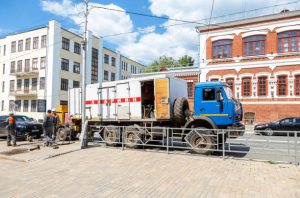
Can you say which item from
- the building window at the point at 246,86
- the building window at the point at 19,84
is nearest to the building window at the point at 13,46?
the building window at the point at 19,84

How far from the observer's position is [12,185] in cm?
640

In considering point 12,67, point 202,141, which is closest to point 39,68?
point 12,67

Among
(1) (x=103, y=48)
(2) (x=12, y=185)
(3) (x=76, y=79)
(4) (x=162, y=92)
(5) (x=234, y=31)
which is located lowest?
(2) (x=12, y=185)

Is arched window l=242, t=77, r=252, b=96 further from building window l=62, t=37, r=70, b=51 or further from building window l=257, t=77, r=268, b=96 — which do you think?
building window l=62, t=37, r=70, b=51

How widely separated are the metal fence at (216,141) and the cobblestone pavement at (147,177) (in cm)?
61

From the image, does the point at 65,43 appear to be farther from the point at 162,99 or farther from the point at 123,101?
the point at 162,99

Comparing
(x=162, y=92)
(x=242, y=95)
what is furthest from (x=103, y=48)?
(x=162, y=92)

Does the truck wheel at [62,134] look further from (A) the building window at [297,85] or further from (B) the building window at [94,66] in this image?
(B) the building window at [94,66]

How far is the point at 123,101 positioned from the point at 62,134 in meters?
4.94

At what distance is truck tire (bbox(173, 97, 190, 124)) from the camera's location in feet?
35.6

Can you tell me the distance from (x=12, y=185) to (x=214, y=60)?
83.4 ft

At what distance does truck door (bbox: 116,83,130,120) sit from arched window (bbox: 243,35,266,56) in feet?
62.6

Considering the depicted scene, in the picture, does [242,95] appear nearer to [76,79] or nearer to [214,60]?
[214,60]

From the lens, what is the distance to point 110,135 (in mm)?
12453
